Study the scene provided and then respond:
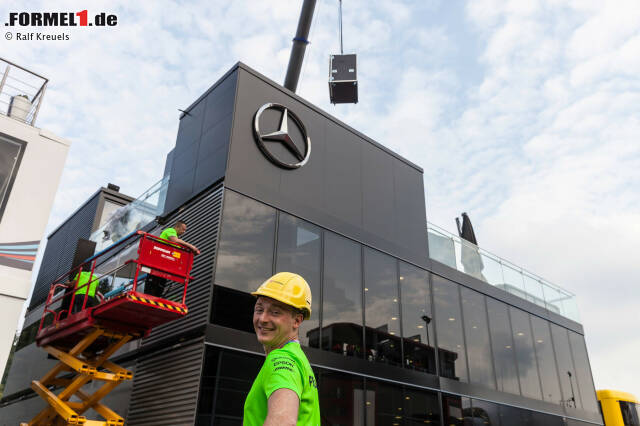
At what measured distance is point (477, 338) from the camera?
58.9 feet

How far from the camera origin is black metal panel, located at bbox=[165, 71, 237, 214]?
43.1ft

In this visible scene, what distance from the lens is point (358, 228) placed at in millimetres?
15188

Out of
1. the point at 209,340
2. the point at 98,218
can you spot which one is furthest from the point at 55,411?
the point at 98,218

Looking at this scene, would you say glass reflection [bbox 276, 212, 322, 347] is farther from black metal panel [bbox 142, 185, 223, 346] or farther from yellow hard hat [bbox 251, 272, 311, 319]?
yellow hard hat [bbox 251, 272, 311, 319]

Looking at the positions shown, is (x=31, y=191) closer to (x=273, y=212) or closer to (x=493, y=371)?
(x=273, y=212)

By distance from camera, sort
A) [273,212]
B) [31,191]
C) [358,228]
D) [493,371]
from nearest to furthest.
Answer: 1. [31,191]
2. [273,212]
3. [358,228]
4. [493,371]

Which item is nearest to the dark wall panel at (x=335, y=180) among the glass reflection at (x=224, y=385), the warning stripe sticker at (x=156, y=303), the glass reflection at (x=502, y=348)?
the warning stripe sticker at (x=156, y=303)

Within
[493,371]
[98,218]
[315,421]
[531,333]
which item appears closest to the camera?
[315,421]

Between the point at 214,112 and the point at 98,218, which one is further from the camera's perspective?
the point at 98,218

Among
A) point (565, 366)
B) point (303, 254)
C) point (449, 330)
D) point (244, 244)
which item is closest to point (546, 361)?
point (565, 366)

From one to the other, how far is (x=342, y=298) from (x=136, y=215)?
743 centimetres

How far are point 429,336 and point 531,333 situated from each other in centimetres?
733

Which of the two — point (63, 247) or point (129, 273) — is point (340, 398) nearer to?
point (129, 273)

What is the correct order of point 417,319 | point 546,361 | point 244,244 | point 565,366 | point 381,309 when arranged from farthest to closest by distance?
1. point 565,366
2. point 546,361
3. point 417,319
4. point 381,309
5. point 244,244
